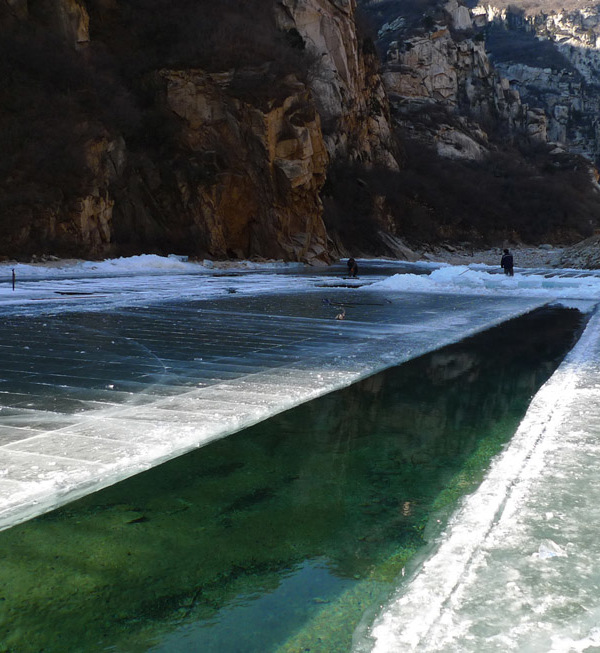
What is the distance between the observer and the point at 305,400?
16.9 feet

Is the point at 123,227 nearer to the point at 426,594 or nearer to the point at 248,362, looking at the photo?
the point at 248,362

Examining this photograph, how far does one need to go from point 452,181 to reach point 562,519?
2901 inches

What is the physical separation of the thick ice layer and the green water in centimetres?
14

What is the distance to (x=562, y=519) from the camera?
282 cm

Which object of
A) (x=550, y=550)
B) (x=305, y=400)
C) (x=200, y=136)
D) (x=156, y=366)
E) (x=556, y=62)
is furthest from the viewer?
(x=556, y=62)

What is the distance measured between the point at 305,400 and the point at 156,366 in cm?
180

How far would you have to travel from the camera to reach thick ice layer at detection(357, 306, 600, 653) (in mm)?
1979

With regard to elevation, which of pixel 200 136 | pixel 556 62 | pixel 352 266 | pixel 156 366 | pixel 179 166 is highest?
pixel 556 62

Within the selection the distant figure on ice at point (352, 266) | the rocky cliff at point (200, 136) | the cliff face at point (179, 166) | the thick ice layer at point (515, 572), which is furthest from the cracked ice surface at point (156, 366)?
the rocky cliff at point (200, 136)

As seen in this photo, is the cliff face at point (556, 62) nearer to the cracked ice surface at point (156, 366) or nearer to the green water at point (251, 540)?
the cracked ice surface at point (156, 366)

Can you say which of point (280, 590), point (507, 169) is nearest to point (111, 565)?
point (280, 590)

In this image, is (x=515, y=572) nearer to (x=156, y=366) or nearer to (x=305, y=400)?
(x=305, y=400)

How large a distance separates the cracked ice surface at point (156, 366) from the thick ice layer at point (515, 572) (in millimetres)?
1676

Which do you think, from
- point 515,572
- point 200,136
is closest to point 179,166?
point 200,136
